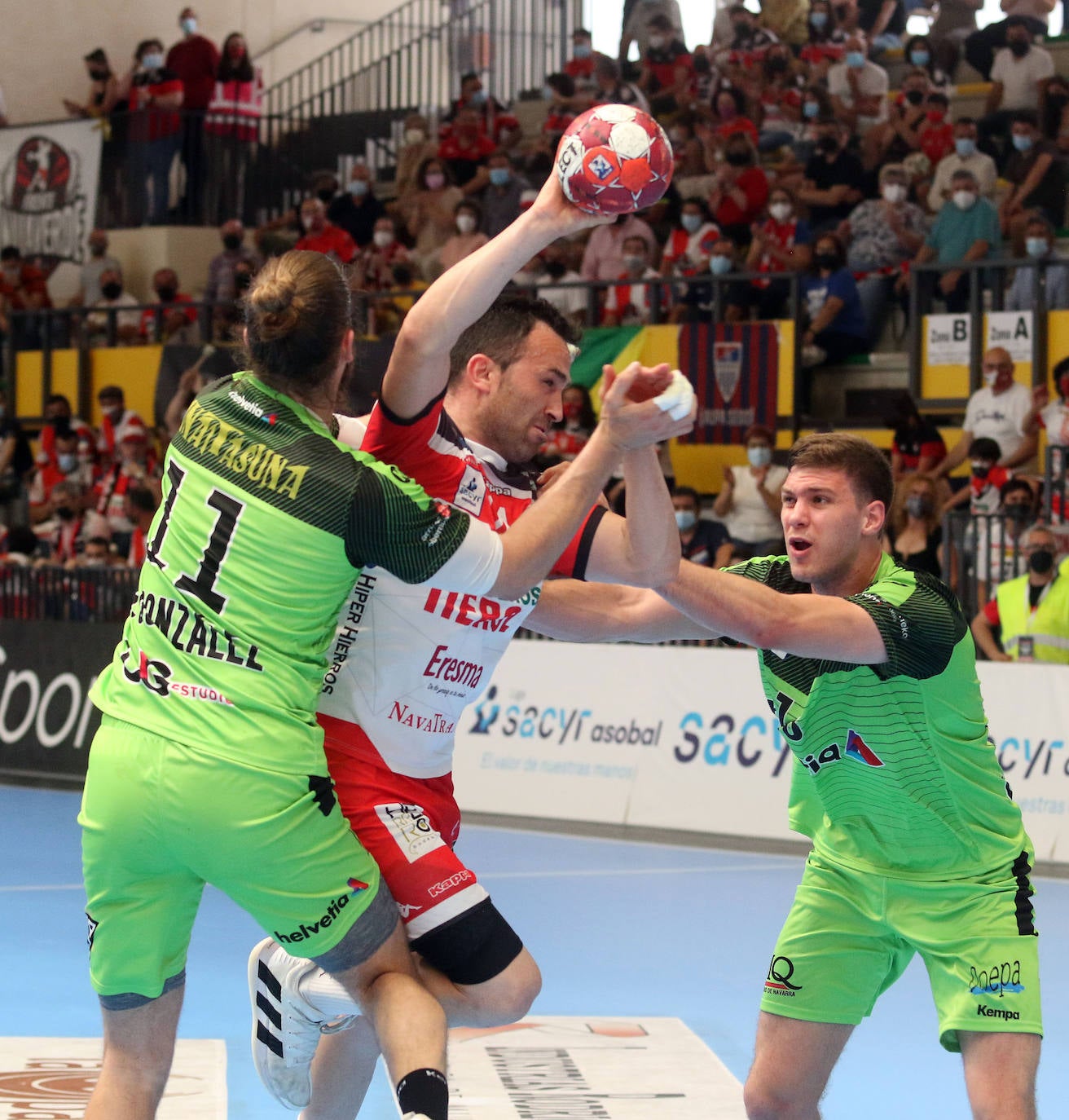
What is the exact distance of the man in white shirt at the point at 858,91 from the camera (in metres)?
15.5

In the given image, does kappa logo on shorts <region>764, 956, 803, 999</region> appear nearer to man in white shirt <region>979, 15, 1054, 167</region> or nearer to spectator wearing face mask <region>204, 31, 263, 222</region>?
man in white shirt <region>979, 15, 1054, 167</region>

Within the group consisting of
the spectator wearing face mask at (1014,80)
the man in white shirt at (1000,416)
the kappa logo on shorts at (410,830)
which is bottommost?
the kappa logo on shorts at (410,830)

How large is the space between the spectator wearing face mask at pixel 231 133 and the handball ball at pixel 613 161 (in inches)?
655

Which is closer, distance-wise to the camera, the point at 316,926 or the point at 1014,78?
the point at 316,926

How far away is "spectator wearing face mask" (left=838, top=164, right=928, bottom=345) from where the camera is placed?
13.8 meters

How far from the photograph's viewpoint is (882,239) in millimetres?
13844

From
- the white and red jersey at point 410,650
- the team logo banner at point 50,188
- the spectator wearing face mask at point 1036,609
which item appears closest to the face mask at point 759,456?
the spectator wearing face mask at point 1036,609

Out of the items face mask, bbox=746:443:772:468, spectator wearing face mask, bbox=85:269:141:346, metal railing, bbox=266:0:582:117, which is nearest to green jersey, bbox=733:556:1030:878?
face mask, bbox=746:443:772:468

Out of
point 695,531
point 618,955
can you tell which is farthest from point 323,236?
point 618,955

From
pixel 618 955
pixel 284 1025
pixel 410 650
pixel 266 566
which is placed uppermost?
pixel 266 566

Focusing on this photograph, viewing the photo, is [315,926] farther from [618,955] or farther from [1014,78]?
[1014,78]

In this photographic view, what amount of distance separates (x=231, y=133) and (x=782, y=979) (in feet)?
56.9

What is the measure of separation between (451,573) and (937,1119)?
2825 millimetres

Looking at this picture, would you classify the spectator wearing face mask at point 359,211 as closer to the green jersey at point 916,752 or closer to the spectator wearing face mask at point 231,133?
the spectator wearing face mask at point 231,133
